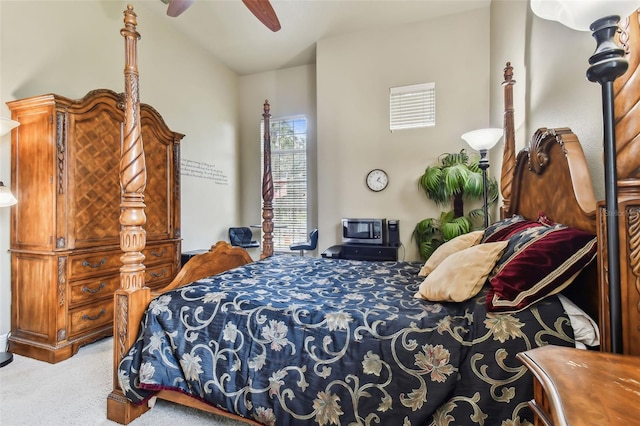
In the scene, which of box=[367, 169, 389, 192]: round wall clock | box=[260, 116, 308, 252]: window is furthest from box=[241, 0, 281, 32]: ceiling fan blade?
box=[260, 116, 308, 252]: window

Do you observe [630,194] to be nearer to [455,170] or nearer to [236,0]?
[455,170]

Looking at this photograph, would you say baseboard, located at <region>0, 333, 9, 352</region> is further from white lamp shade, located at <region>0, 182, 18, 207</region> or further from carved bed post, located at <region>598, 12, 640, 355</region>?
carved bed post, located at <region>598, 12, 640, 355</region>

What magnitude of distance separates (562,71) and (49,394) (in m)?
3.66

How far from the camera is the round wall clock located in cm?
406

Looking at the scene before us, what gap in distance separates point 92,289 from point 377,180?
333 cm

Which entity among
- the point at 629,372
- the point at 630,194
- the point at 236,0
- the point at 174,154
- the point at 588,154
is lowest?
the point at 629,372

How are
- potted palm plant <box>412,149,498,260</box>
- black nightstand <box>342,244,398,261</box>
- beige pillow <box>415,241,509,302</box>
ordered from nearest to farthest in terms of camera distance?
beige pillow <box>415,241,509,302</box>
potted palm plant <box>412,149,498,260</box>
black nightstand <box>342,244,398,261</box>

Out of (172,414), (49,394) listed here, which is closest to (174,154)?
(49,394)

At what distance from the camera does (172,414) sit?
167 cm

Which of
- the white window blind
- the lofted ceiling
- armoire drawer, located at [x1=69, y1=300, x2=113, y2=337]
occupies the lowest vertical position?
armoire drawer, located at [x1=69, y1=300, x2=113, y2=337]

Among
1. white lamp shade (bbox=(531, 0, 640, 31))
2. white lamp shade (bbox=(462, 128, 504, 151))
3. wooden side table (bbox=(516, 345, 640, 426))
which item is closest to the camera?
wooden side table (bbox=(516, 345, 640, 426))

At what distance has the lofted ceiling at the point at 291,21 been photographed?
3.55m

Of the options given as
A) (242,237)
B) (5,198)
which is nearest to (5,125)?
(5,198)

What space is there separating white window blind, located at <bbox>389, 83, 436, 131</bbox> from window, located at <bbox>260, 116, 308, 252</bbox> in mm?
1532
